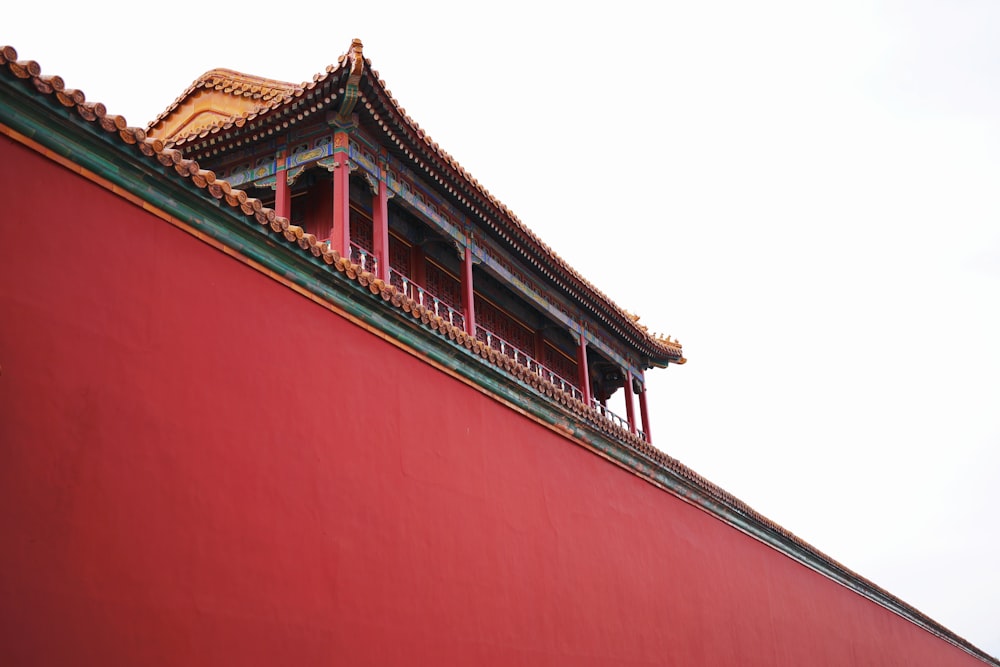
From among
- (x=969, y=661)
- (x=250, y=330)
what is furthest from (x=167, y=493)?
(x=969, y=661)

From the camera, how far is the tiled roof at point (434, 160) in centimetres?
883

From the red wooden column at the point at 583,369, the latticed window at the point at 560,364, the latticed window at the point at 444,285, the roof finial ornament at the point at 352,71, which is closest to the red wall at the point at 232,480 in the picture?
the roof finial ornament at the point at 352,71

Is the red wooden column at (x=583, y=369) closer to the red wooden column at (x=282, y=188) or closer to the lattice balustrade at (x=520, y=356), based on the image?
the lattice balustrade at (x=520, y=356)

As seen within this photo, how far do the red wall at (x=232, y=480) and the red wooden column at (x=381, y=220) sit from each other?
10.7ft

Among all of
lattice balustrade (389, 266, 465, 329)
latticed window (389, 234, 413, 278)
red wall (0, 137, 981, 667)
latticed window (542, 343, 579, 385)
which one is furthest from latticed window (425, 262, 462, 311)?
red wall (0, 137, 981, 667)

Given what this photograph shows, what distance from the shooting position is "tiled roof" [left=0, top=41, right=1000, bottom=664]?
4.00 m

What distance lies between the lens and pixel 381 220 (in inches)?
386

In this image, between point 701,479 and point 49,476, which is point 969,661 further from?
point 49,476

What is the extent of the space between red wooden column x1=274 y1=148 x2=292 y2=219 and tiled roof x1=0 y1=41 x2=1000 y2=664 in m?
2.46

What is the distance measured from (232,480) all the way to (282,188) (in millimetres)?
5712

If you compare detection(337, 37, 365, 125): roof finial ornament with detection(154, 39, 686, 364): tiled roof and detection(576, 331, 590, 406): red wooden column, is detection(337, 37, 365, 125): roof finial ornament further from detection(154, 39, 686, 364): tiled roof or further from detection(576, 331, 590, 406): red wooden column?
detection(576, 331, 590, 406): red wooden column

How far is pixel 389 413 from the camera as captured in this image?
5.57 meters

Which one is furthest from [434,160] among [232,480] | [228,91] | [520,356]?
[232,480]

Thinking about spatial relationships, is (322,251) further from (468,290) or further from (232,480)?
(468,290)
